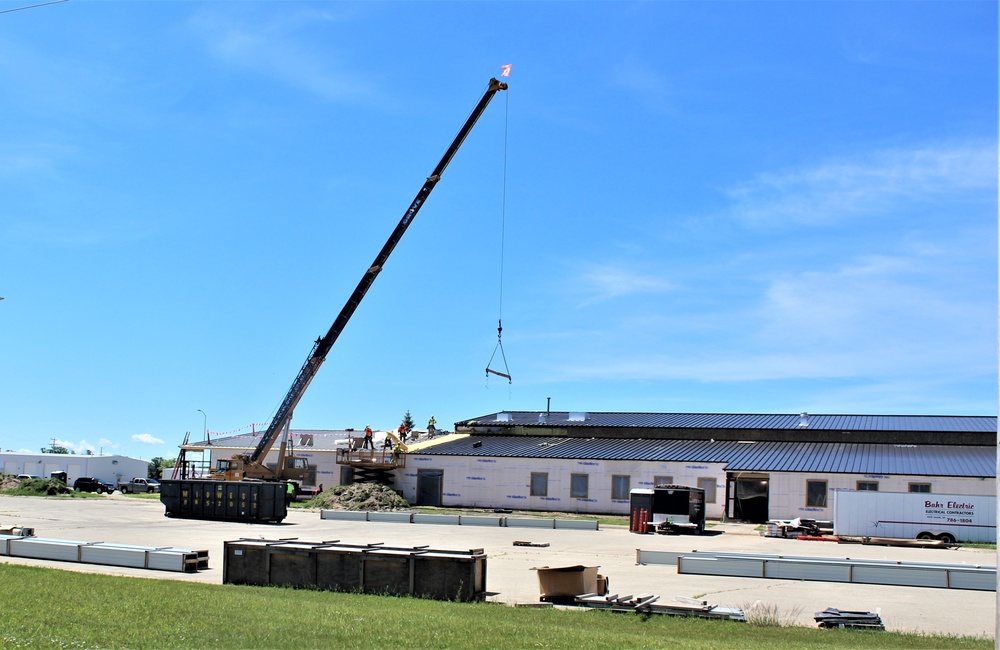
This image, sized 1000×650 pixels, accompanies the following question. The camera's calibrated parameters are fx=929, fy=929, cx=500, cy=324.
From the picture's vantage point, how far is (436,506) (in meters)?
53.8

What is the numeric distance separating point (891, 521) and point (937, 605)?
19.8 m

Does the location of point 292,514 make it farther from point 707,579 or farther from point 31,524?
point 707,579

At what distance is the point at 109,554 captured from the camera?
2103 centimetres

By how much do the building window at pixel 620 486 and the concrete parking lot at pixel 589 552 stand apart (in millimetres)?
7092

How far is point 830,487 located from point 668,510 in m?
9.22

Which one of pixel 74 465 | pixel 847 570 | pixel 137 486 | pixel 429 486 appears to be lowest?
pixel 137 486

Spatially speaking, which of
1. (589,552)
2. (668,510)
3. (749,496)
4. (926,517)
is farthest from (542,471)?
(589,552)

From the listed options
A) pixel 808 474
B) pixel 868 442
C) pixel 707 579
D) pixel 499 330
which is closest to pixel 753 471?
pixel 808 474

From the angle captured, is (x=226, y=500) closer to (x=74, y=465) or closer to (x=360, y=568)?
(x=360, y=568)

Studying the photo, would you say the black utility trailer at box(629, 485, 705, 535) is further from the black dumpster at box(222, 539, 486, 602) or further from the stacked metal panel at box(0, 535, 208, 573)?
the black dumpster at box(222, 539, 486, 602)

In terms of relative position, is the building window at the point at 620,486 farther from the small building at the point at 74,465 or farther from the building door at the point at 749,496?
the small building at the point at 74,465

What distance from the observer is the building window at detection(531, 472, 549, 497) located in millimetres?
51375

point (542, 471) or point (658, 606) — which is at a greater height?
point (658, 606)

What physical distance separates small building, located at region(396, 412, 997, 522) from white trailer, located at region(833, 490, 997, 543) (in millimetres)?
5744
